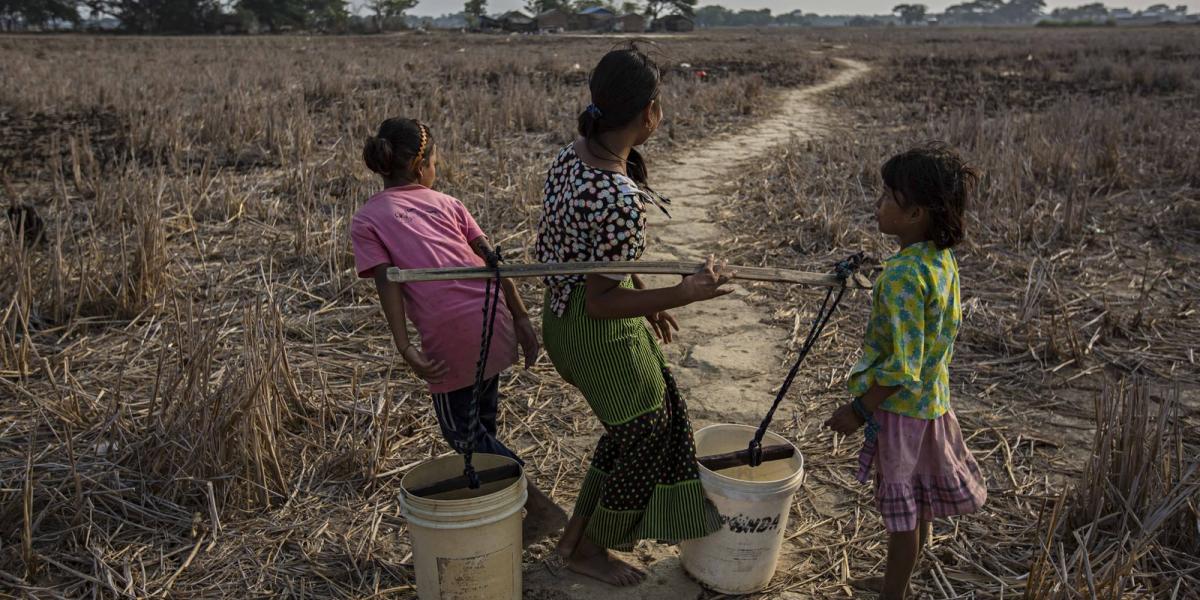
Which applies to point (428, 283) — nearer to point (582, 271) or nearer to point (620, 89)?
point (582, 271)

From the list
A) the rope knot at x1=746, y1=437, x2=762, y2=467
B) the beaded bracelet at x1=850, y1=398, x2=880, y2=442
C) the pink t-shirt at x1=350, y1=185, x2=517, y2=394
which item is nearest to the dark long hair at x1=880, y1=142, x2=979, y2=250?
the beaded bracelet at x1=850, y1=398, x2=880, y2=442

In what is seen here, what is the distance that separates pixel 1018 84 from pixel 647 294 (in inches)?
657

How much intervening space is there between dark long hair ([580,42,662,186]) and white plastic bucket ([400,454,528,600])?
966mm

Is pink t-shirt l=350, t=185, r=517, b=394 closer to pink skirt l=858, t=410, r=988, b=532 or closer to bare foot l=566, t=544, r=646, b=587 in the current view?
bare foot l=566, t=544, r=646, b=587

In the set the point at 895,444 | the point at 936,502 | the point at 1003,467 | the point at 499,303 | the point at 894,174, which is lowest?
the point at 1003,467

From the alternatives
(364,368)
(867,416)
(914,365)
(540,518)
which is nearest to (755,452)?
(867,416)

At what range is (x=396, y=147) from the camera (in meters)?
2.53

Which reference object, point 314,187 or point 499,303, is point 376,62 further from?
point 499,303

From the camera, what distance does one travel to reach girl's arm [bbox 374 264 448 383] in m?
2.42

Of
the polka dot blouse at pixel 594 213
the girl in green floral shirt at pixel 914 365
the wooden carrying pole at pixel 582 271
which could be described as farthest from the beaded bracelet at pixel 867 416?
the polka dot blouse at pixel 594 213

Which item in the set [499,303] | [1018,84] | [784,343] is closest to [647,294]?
[499,303]

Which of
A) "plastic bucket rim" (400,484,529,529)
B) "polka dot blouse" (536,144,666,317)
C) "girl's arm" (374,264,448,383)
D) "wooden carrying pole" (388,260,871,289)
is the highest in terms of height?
"polka dot blouse" (536,144,666,317)

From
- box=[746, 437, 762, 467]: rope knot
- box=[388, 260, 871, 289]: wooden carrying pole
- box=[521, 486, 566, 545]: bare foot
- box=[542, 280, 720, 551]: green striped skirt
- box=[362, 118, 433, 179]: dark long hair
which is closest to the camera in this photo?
box=[388, 260, 871, 289]: wooden carrying pole

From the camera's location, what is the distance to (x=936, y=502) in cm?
228
